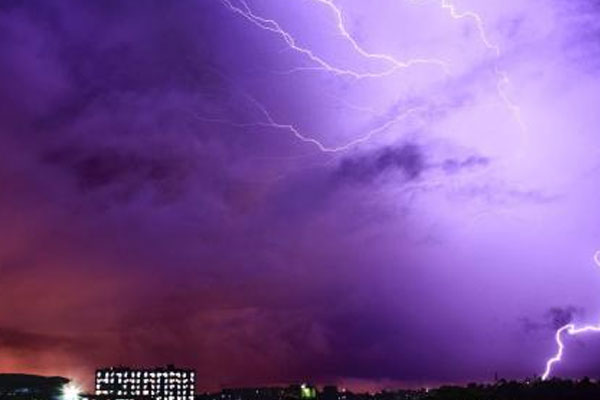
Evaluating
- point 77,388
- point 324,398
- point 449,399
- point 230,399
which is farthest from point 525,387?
point 230,399

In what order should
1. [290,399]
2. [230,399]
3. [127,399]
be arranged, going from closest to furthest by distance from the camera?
1. [290,399]
2. [127,399]
3. [230,399]

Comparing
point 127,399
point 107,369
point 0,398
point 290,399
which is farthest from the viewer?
point 107,369

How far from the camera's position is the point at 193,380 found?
16325cm

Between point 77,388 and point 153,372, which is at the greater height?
point 153,372

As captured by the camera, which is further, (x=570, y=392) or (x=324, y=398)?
(x=324, y=398)

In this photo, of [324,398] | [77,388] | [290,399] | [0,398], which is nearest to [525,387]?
[324,398]

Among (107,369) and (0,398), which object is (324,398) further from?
(107,369)

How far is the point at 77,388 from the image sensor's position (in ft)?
295

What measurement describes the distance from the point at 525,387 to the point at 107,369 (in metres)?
79.7

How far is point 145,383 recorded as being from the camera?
15550 centimetres

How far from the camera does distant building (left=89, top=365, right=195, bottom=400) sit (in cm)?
15275

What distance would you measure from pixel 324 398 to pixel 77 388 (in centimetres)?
3070

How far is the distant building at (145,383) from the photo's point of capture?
15275cm

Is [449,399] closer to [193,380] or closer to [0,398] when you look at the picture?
[0,398]
